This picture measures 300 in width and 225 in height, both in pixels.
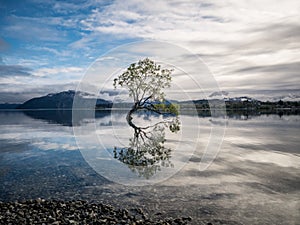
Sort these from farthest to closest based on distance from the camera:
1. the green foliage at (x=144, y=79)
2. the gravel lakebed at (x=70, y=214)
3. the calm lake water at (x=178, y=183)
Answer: the green foliage at (x=144, y=79)
the calm lake water at (x=178, y=183)
the gravel lakebed at (x=70, y=214)

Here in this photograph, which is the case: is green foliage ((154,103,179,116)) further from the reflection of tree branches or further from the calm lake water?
the calm lake water

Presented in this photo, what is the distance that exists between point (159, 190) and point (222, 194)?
132 inches

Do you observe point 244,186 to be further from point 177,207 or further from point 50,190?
point 50,190

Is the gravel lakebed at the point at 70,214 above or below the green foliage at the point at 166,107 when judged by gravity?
below

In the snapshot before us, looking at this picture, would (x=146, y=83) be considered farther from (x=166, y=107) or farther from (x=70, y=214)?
(x=70, y=214)

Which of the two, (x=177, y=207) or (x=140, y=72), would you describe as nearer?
(x=177, y=207)

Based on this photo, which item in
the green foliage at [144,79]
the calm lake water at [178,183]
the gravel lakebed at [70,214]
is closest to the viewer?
the gravel lakebed at [70,214]

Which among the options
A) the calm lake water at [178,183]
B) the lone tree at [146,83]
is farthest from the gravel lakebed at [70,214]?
the lone tree at [146,83]

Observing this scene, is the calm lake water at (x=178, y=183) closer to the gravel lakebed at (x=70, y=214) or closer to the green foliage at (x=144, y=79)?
the gravel lakebed at (x=70, y=214)

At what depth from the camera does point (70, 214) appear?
993cm

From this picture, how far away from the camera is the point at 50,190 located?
13.1 metres

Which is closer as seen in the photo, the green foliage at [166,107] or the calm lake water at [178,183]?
the calm lake water at [178,183]

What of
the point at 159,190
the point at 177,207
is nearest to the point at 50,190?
the point at 159,190

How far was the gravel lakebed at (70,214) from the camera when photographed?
30.6 ft
